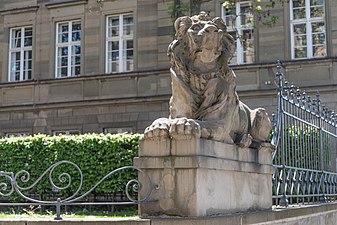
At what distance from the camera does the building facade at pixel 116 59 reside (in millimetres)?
20219

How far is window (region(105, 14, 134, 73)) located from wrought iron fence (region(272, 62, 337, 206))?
13.2 metres

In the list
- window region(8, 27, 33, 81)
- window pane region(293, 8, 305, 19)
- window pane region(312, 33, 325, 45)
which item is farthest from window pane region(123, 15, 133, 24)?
window pane region(312, 33, 325, 45)

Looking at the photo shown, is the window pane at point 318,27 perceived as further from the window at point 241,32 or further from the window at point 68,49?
the window at point 68,49

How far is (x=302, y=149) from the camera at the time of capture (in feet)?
31.0

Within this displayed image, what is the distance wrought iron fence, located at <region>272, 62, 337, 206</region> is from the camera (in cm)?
844

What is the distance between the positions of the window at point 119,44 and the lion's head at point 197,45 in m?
17.2

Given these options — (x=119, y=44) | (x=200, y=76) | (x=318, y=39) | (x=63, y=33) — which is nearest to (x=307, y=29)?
(x=318, y=39)

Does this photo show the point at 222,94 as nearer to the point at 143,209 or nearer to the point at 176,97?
the point at 176,97

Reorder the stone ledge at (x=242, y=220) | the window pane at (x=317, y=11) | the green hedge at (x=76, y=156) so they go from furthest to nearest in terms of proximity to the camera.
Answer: the window pane at (x=317, y=11)
the green hedge at (x=76, y=156)
the stone ledge at (x=242, y=220)

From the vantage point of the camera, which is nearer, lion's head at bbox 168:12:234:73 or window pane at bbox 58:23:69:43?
lion's head at bbox 168:12:234:73

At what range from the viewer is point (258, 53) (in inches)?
814

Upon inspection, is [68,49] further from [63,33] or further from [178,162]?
[178,162]

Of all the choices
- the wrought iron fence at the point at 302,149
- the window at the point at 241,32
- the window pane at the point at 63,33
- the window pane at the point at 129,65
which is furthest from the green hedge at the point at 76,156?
the window pane at the point at 63,33

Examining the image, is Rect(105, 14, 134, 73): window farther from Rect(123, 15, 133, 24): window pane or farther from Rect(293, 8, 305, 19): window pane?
Rect(293, 8, 305, 19): window pane
